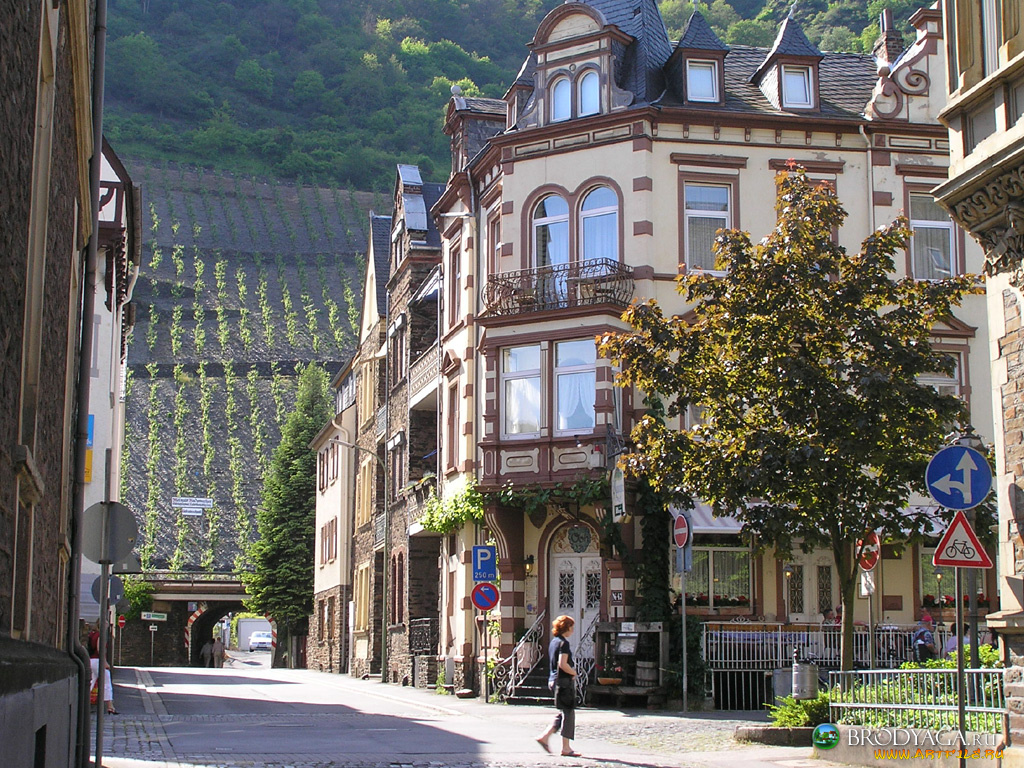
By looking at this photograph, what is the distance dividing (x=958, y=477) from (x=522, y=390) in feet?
55.2

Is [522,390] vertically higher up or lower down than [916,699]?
higher up

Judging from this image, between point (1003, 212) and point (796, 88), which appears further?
point (796, 88)

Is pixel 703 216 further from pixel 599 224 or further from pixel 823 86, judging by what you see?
pixel 823 86

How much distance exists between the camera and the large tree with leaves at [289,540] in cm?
6091

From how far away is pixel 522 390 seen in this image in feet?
90.6

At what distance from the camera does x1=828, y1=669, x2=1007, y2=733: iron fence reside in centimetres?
1241

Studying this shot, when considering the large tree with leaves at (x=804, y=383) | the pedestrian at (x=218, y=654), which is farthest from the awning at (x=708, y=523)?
the pedestrian at (x=218, y=654)

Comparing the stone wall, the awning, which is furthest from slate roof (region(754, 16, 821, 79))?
the stone wall

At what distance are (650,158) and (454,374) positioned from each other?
6992 mm

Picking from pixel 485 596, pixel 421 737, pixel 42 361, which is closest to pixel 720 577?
pixel 485 596

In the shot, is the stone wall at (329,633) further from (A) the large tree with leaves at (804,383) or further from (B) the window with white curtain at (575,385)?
(A) the large tree with leaves at (804,383)

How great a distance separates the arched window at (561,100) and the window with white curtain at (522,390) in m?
4.64

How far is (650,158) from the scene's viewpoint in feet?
89.8

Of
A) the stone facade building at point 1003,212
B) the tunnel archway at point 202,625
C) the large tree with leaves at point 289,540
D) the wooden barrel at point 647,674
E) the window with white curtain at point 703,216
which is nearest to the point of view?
the stone facade building at point 1003,212
